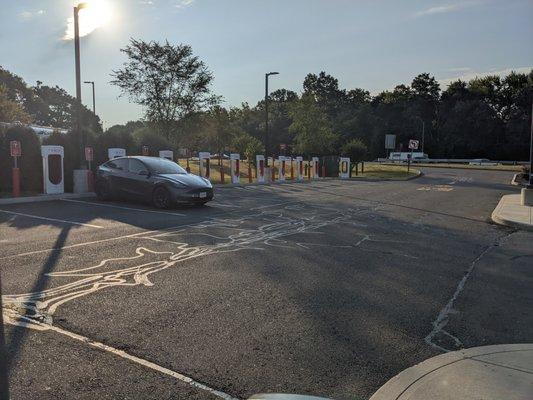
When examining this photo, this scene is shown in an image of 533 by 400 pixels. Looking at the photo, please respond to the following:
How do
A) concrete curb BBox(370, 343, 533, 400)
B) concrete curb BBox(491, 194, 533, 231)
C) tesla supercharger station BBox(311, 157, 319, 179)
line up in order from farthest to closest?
tesla supercharger station BBox(311, 157, 319, 179) → concrete curb BBox(491, 194, 533, 231) → concrete curb BBox(370, 343, 533, 400)

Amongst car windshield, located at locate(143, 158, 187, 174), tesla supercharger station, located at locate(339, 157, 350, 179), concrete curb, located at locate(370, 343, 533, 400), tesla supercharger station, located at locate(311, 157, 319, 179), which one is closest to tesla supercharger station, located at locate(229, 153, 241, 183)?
car windshield, located at locate(143, 158, 187, 174)

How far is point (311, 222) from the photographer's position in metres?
12.1

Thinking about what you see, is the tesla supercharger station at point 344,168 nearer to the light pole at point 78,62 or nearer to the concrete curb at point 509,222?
the light pole at point 78,62

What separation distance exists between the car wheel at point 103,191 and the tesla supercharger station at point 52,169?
206cm

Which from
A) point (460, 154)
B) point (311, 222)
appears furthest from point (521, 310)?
point (460, 154)

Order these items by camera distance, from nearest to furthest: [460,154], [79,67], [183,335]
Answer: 1. [183,335]
2. [79,67]
3. [460,154]

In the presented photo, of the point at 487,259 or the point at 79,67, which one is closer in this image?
the point at 487,259

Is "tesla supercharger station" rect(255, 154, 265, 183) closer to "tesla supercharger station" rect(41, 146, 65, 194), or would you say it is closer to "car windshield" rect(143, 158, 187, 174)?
"tesla supercharger station" rect(41, 146, 65, 194)

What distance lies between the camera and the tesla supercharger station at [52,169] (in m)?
16.6

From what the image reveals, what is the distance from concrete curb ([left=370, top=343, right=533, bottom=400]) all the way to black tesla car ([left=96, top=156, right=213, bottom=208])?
1047 cm

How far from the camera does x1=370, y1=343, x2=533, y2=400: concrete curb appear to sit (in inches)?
139

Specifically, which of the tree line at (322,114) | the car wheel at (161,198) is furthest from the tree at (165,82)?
the car wheel at (161,198)

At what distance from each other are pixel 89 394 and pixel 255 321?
6.29ft

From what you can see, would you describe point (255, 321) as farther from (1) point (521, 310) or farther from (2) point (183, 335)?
(1) point (521, 310)
